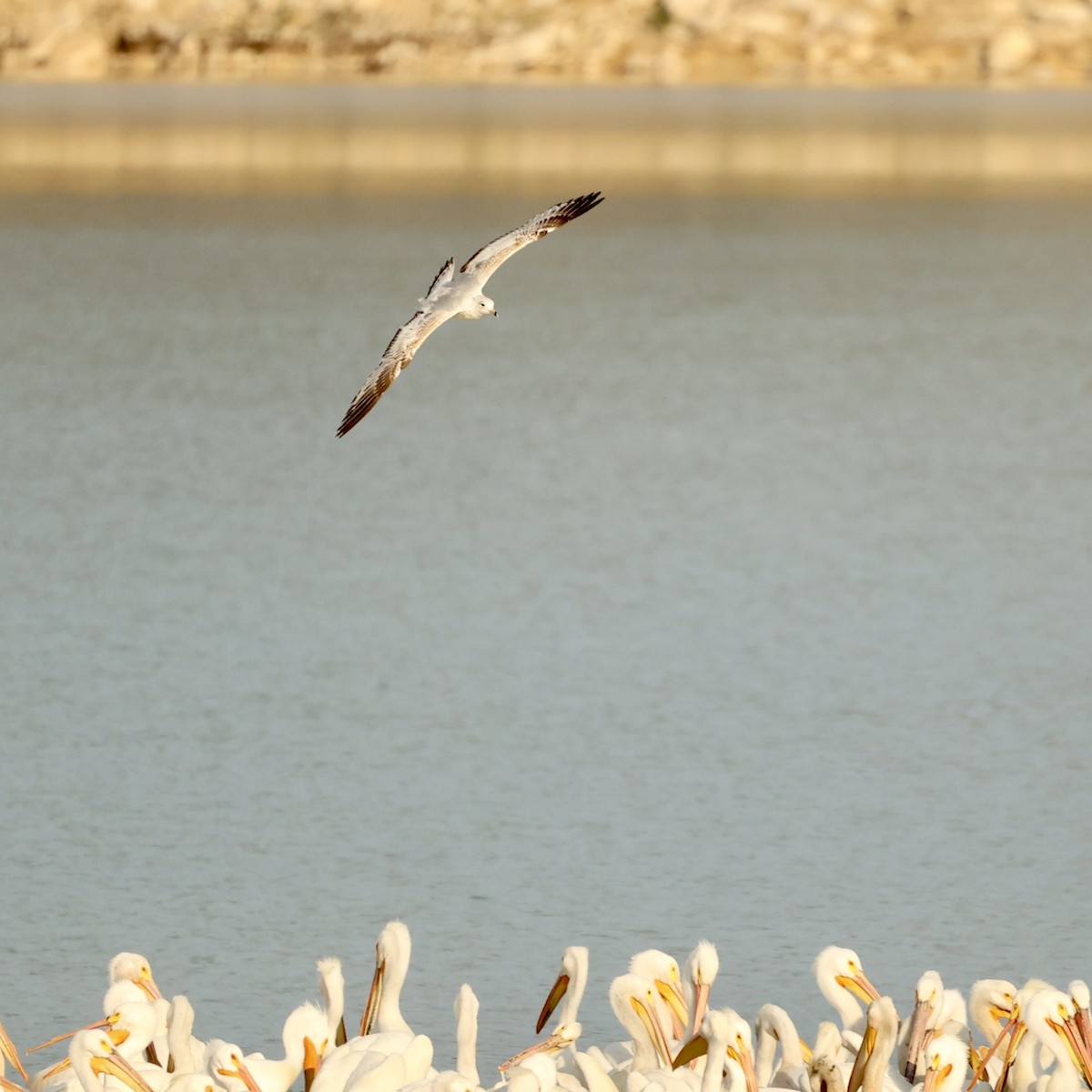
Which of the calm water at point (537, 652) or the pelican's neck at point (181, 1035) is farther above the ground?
the pelican's neck at point (181, 1035)

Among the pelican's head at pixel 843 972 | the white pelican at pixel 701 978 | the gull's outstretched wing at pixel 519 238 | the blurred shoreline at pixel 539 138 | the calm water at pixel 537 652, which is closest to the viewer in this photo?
the white pelican at pixel 701 978

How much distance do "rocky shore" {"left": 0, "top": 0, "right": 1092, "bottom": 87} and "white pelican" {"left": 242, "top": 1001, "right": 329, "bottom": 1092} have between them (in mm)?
57252

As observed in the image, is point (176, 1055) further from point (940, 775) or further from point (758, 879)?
point (940, 775)

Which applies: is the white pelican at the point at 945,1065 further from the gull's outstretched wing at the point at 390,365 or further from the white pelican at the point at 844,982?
the gull's outstretched wing at the point at 390,365

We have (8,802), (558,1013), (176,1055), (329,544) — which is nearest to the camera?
(176,1055)

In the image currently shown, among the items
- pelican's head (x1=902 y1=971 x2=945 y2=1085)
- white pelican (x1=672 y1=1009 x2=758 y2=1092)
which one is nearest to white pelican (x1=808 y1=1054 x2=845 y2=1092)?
white pelican (x1=672 y1=1009 x2=758 y2=1092)

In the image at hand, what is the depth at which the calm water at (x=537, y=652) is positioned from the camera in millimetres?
8039

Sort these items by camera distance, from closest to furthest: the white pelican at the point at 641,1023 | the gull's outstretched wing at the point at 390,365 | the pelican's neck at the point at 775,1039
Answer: the pelican's neck at the point at 775,1039
the white pelican at the point at 641,1023
the gull's outstretched wing at the point at 390,365

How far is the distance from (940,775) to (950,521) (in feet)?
14.5

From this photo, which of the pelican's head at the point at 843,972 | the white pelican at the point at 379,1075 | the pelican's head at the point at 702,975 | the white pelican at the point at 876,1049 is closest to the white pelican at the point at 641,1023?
the pelican's head at the point at 702,975

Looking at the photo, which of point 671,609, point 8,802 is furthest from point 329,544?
point 8,802

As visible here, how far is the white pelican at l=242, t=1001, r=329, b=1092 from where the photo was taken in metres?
6.52

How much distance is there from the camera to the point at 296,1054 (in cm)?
655

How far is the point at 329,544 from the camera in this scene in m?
13.3
